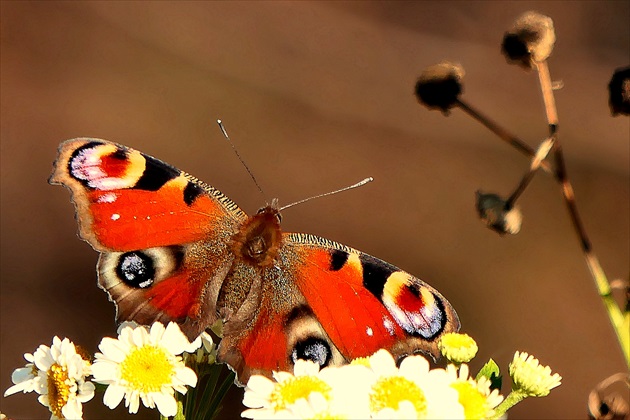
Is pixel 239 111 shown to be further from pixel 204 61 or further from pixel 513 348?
pixel 513 348

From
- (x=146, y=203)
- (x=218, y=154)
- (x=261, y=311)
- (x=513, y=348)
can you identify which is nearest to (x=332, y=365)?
(x=261, y=311)

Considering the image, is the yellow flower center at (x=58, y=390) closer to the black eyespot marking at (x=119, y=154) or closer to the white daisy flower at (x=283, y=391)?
the white daisy flower at (x=283, y=391)

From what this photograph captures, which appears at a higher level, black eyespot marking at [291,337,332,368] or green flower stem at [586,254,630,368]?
green flower stem at [586,254,630,368]

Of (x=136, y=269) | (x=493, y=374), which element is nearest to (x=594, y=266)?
(x=493, y=374)

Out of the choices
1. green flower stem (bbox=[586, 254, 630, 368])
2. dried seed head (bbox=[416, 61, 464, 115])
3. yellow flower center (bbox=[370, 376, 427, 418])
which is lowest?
yellow flower center (bbox=[370, 376, 427, 418])

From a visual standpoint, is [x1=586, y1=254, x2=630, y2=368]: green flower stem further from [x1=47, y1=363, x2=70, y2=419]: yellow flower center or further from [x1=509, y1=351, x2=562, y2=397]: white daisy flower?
[x1=47, y1=363, x2=70, y2=419]: yellow flower center

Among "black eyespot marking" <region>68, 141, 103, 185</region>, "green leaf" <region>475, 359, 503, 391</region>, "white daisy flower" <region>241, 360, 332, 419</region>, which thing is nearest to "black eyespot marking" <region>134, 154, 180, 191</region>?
"black eyespot marking" <region>68, 141, 103, 185</region>

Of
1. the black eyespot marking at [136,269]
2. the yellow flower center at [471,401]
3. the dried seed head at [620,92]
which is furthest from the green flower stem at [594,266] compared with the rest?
the black eyespot marking at [136,269]
